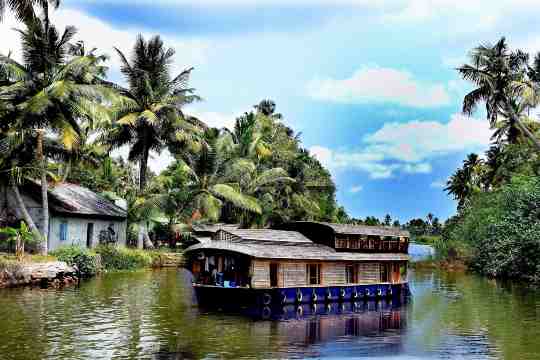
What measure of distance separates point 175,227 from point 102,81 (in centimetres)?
1064

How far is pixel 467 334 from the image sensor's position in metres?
17.7

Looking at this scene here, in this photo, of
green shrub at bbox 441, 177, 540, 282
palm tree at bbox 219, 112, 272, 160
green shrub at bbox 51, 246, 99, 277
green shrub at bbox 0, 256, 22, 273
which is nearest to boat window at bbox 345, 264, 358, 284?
green shrub at bbox 441, 177, 540, 282

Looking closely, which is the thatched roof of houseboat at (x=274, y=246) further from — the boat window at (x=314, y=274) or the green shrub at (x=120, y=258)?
the green shrub at (x=120, y=258)

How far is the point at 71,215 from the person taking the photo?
1396 inches

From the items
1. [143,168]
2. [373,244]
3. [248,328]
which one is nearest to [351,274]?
[373,244]

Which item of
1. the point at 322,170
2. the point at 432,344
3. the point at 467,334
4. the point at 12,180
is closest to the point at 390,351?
the point at 432,344

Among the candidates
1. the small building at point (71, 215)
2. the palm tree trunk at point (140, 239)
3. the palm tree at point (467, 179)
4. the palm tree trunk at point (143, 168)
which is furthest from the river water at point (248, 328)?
the palm tree at point (467, 179)

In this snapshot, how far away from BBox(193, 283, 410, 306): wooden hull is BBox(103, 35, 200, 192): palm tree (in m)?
19.2

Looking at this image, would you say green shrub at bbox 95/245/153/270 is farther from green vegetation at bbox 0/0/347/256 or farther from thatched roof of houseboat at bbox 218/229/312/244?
thatched roof of houseboat at bbox 218/229/312/244

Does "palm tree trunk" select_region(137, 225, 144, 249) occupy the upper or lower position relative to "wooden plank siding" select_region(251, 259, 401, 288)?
upper

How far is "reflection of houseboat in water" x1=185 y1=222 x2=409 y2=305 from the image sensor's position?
2130 cm

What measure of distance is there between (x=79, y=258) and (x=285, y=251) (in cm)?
1269

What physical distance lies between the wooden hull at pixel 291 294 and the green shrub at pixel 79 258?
35.8 ft

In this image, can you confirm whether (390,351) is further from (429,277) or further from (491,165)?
(491,165)
